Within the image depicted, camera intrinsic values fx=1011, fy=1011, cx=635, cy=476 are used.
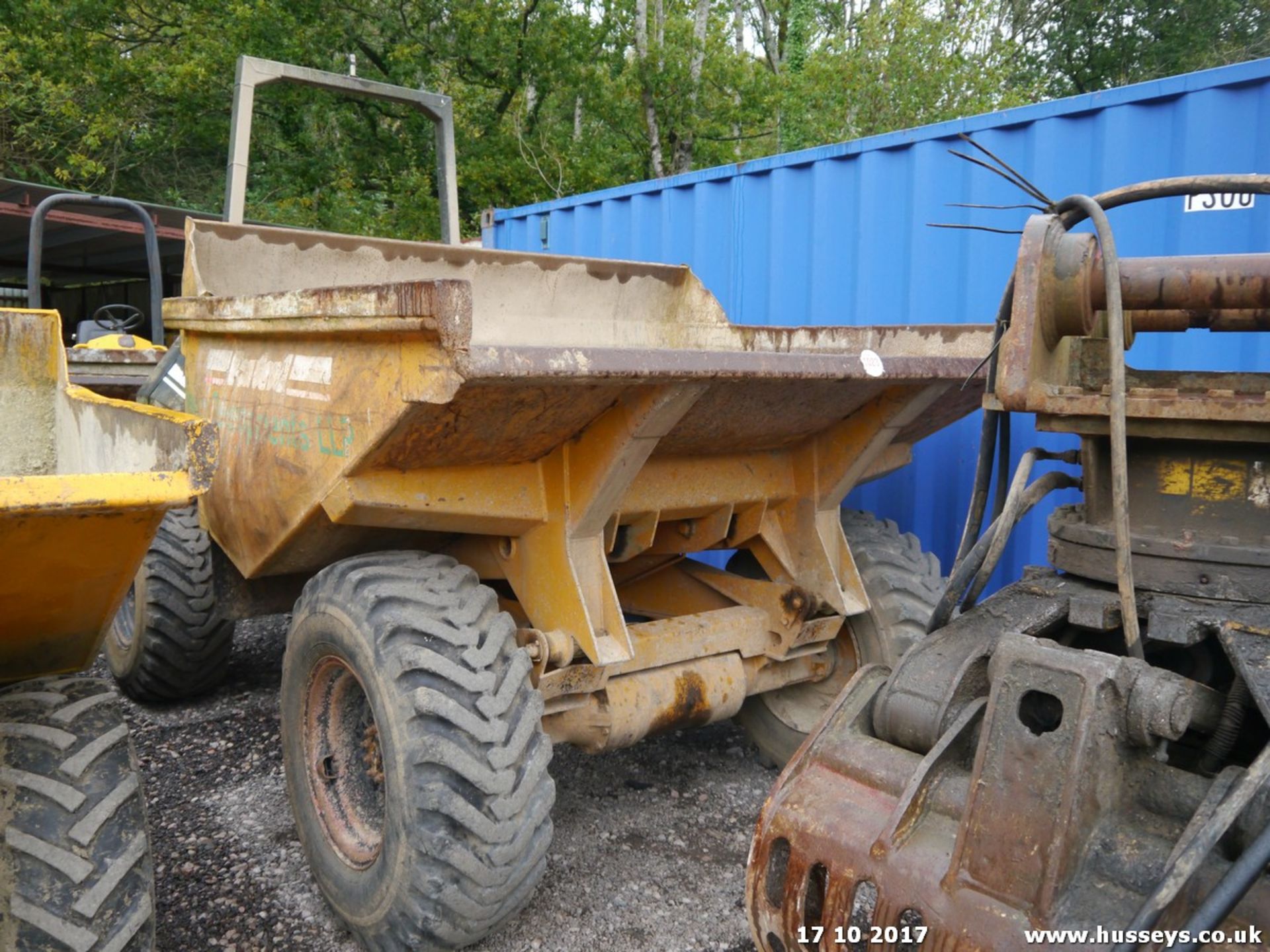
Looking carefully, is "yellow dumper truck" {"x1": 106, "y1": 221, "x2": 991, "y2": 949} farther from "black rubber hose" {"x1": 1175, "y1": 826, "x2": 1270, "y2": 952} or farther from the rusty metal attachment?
"black rubber hose" {"x1": 1175, "y1": 826, "x2": 1270, "y2": 952}

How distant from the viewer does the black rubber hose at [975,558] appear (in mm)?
2215

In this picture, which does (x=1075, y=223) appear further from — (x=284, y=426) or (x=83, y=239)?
(x=83, y=239)

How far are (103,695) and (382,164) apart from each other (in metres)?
13.8

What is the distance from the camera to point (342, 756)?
3027 millimetres

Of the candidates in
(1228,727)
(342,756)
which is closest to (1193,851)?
(1228,727)

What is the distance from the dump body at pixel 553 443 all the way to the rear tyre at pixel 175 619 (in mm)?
740

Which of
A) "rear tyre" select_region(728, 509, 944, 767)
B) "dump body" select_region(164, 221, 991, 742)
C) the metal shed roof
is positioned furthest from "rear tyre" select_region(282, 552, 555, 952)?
the metal shed roof

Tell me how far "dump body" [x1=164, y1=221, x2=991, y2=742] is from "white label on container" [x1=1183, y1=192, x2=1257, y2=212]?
3.49 ft

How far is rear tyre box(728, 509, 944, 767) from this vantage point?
3.50 m

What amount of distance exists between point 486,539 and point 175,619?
5.96 ft

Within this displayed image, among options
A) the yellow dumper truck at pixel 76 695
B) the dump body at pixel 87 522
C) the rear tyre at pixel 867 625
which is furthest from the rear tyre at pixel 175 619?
the rear tyre at pixel 867 625

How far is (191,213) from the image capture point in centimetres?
1120

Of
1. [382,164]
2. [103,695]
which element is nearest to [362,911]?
[103,695]

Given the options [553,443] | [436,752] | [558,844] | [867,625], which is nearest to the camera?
[436,752]
